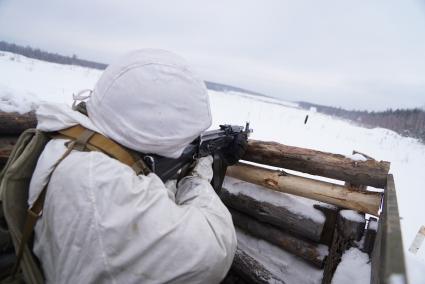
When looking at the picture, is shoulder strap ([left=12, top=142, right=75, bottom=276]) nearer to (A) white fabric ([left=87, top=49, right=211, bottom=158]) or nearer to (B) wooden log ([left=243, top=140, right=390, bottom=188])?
(A) white fabric ([left=87, top=49, right=211, bottom=158])

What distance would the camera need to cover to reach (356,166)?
2441 millimetres

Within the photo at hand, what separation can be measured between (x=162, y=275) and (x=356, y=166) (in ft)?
6.33

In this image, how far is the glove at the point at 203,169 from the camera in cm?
195

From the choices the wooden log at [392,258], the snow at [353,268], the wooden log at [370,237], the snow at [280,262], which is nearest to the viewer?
the wooden log at [392,258]

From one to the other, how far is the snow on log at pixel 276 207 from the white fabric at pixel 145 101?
164 centimetres

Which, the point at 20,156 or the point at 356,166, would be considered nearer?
the point at 20,156

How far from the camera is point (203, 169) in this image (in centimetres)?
205

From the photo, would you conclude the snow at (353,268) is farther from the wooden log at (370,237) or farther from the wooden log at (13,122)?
the wooden log at (13,122)

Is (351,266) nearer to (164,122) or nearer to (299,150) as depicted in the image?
(299,150)

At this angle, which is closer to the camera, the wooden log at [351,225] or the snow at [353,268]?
the snow at [353,268]

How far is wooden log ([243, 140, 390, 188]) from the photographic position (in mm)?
2359

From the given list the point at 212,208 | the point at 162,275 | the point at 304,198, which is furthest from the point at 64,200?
the point at 304,198

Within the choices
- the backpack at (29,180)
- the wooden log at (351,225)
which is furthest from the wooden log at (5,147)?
the wooden log at (351,225)

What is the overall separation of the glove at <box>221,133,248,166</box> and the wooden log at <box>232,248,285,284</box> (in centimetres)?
93
